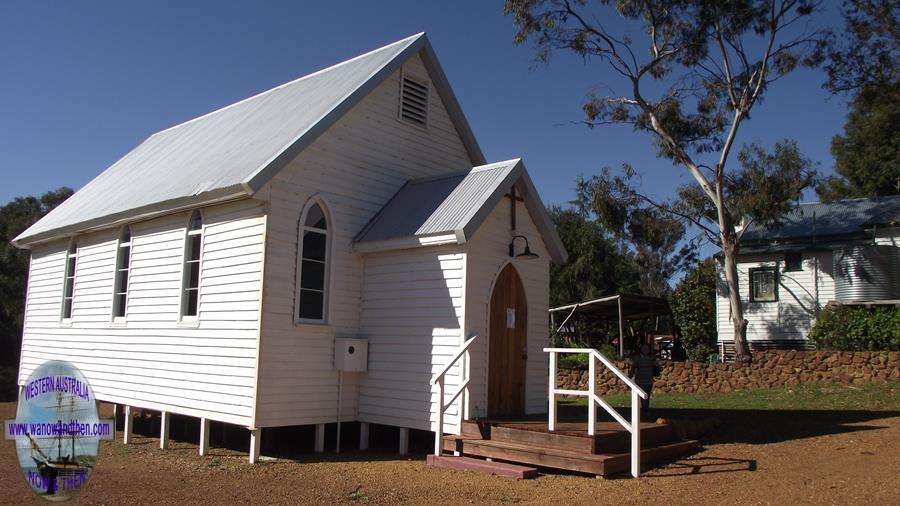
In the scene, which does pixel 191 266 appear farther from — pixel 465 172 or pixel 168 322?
pixel 465 172

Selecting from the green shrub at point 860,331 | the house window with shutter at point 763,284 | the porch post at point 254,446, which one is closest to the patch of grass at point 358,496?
the porch post at point 254,446

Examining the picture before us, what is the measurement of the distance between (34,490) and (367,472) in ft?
14.5

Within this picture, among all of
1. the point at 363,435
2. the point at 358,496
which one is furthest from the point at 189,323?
the point at 358,496

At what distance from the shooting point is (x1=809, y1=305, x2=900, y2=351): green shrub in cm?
2253

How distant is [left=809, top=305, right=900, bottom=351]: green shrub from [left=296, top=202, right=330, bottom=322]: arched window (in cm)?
1787

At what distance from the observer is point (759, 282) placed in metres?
31.7

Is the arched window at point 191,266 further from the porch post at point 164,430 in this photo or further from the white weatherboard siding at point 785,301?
the white weatherboard siding at point 785,301

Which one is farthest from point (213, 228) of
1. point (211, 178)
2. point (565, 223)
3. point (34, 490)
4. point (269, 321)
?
point (565, 223)

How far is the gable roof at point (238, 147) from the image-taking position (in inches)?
518

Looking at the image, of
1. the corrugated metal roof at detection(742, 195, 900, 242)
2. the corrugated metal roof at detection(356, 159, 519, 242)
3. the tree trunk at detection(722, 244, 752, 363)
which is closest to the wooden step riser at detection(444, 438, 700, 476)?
the corrugated metal roof at detection(356, 159, 519, 242)

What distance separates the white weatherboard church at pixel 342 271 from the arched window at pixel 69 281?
316cm

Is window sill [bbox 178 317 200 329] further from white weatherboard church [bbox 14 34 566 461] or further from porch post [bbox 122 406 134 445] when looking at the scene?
porch post [bbox 122 406 134 445]

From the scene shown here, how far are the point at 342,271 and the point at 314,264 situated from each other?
1.72 ft

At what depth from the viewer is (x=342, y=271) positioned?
43.9 feet
